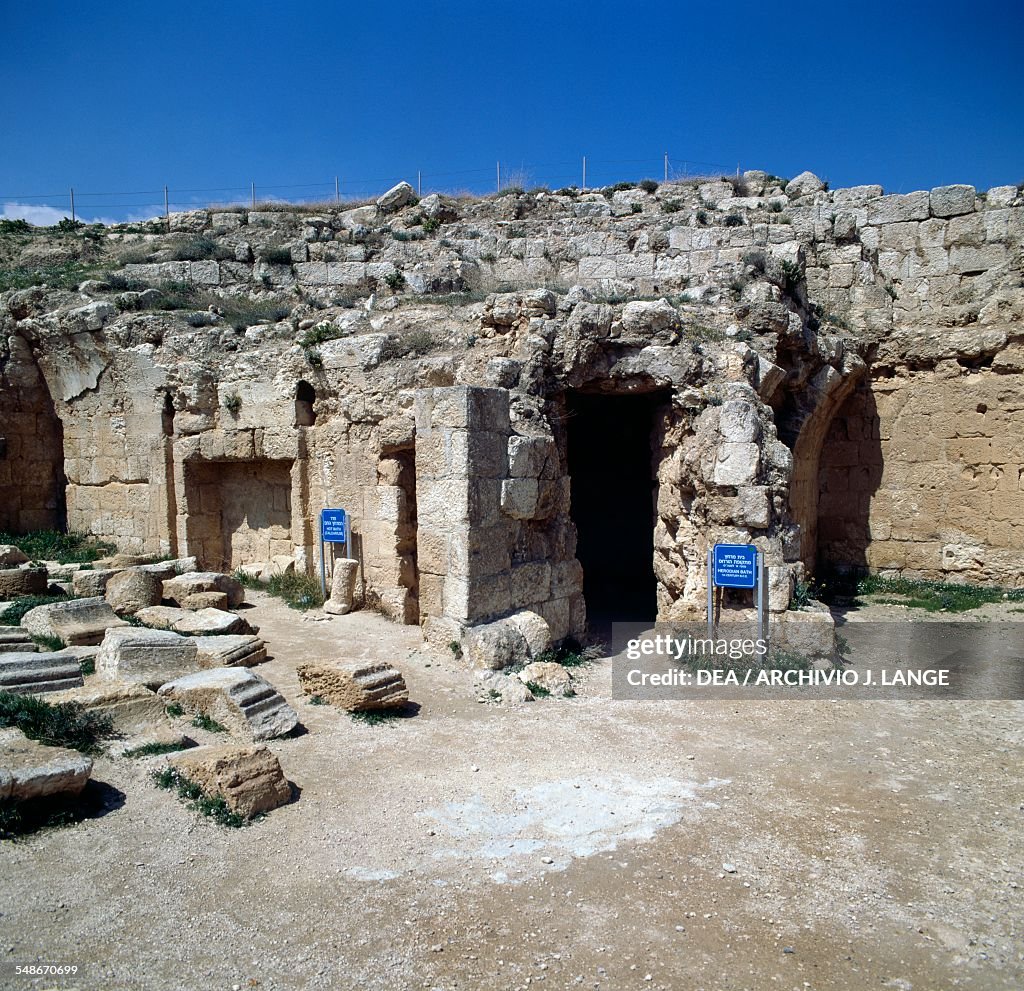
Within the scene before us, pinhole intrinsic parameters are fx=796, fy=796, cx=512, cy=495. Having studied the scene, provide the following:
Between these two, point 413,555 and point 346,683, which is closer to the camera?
point 346,683

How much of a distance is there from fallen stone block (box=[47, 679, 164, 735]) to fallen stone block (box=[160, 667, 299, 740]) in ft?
0.72

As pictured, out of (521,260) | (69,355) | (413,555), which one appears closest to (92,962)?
(413,555)

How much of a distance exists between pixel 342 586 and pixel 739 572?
4.81m

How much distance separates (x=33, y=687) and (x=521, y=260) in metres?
12.2

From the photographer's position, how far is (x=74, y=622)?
798 cm

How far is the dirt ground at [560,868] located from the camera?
3.62m

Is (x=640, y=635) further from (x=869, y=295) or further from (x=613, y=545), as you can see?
(x=869, y=295)

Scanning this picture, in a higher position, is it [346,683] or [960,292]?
[960,292]

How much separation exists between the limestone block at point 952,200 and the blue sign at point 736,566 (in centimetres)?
834

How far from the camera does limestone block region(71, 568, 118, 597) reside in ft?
32.4

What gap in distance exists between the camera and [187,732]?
6.10m

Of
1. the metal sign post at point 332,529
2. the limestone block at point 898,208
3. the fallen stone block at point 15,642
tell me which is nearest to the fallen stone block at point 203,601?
the metal sign post at point 332,529

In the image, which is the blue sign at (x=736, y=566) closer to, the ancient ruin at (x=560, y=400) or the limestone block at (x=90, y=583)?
the ancient ruin at (x=560, y=400)

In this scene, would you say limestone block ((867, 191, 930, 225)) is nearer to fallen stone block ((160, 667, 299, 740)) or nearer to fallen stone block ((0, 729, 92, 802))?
fallen stone block ((160, 667, 299, 740))
